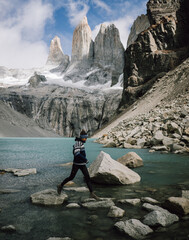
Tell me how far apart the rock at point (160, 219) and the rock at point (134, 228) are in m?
0.20

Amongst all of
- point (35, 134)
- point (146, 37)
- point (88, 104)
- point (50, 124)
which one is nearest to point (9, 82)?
point (50, 124)

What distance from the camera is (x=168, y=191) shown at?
500cm

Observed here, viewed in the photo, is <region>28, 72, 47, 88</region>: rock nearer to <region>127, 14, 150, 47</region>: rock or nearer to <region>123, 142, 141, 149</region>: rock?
<region>127, 14, 150, 47</region>: rock

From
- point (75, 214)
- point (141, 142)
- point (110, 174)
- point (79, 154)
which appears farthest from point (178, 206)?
point (141, 142)

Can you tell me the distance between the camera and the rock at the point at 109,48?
126 m

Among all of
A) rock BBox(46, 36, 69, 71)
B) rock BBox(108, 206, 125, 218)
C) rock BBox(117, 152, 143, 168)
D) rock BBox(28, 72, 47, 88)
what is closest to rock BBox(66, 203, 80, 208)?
rock BBox(108, 206, 125, 218)

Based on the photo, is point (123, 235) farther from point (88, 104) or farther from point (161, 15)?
point (88, 104)

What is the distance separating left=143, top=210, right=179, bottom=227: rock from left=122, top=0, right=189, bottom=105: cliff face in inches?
2068

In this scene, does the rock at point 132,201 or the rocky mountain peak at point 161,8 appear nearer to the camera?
the rock at point 132,201

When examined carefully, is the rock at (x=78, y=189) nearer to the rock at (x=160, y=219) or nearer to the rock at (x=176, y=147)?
the rock at (x=160, y=219)

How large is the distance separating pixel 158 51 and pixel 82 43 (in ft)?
279

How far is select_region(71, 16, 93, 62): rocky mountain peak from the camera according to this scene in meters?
132

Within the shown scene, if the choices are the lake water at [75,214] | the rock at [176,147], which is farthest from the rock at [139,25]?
the lake water at [75,214]

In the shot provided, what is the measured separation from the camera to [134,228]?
296 cm
